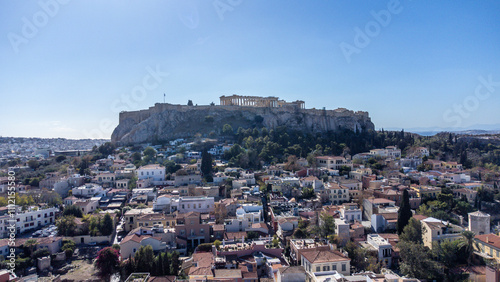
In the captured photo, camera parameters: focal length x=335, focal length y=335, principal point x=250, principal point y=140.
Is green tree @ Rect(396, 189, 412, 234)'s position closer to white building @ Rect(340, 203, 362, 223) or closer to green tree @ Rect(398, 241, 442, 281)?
white building @ Rect(340, 203, 362, 223)

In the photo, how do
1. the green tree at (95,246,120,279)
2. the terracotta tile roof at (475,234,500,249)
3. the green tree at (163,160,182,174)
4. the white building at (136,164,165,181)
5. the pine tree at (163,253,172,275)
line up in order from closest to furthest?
the pine tree at (163,253,172,275) < the green tree at (95,246,120,279) < the terracotta tile roof at (475,234,500,249) < the white building at (136,164,165,181) < the green tree at (163,160,182,174)

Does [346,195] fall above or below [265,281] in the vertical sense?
above

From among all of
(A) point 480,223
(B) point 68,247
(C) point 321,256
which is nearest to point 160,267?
(C) point 321,256

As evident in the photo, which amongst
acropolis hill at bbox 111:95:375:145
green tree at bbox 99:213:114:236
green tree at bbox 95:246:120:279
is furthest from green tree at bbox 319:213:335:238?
acropolis hill at bbox 111:95:375:145

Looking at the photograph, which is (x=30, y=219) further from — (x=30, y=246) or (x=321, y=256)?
(x=321, y=256)

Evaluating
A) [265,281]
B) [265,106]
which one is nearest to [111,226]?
[265,281]

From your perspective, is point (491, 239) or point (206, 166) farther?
point (206, 166)

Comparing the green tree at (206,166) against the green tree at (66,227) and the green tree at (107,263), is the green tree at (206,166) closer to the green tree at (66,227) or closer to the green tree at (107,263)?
the green tree at (66,227)

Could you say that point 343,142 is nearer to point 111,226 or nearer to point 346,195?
point 346,195
